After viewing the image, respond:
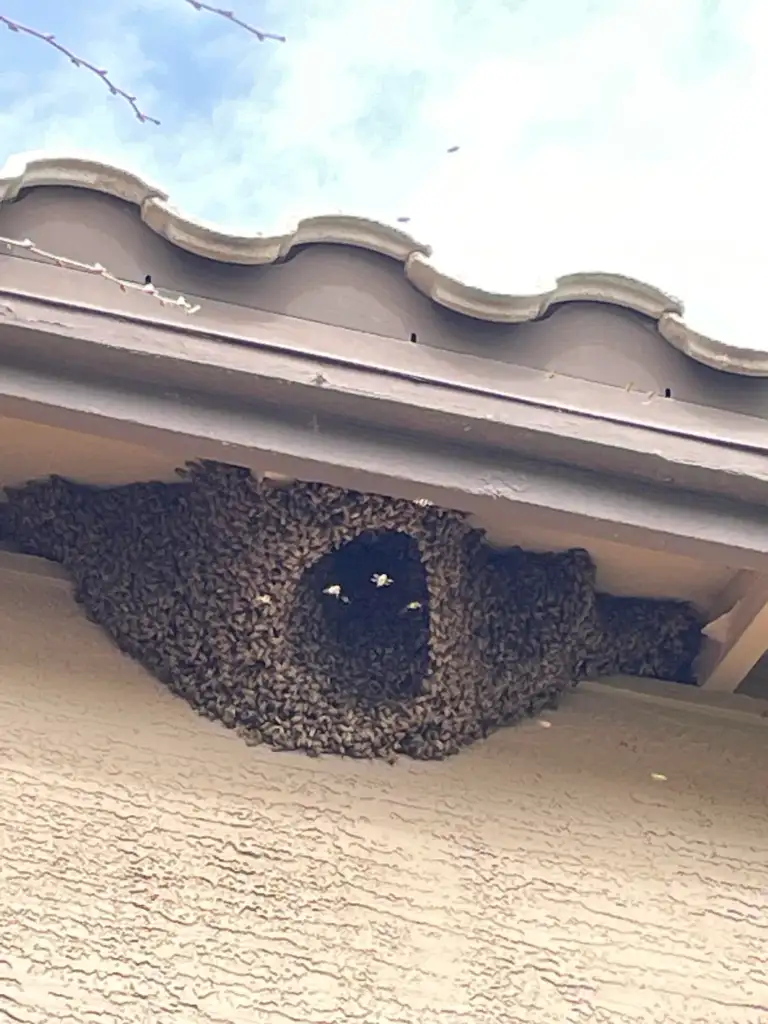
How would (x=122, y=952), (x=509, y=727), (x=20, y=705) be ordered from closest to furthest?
1. (x=122, y=952)
2. (x=20, y=705)
3. (x=509, y=727)

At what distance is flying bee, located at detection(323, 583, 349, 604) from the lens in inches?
121

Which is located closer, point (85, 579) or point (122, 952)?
point (122, 952)

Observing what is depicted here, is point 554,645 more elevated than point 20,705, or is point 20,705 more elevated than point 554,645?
point 554,645

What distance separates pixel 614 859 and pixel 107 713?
1.04 m

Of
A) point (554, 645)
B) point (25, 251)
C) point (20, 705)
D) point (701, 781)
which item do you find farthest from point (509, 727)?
point (25, 251)

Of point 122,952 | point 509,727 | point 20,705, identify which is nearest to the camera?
point 122,952

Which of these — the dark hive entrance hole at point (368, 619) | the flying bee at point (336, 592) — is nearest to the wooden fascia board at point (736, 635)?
the dark hive entrance hole at point (368, 619)

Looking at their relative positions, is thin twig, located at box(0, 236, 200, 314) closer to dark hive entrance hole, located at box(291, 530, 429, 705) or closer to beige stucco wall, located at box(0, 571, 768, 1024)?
dark hive entrance hole, located at box(291, 530, 429, 705)

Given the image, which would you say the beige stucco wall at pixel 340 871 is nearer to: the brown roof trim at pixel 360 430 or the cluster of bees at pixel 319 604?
the cluster of bees at pixel 319 604

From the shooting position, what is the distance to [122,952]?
8.54ft

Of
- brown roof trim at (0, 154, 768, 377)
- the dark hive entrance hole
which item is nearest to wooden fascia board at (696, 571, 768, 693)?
brown roof trim at (0, 154, 768, 377)

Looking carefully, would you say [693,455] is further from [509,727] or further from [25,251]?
[25,251]

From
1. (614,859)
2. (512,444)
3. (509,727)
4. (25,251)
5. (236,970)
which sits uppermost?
(25,251)

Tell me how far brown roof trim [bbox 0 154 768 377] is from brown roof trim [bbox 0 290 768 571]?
21 cm
